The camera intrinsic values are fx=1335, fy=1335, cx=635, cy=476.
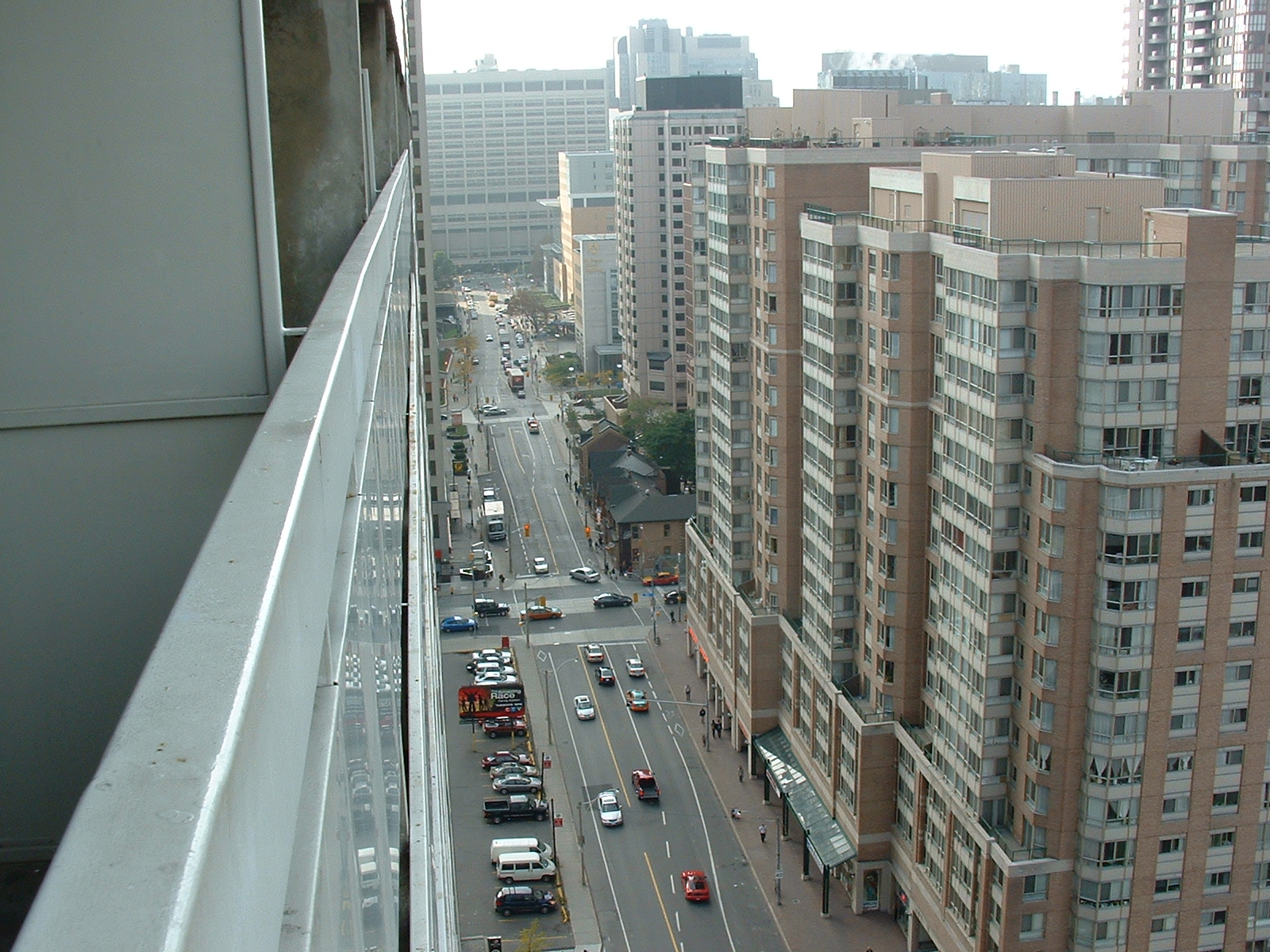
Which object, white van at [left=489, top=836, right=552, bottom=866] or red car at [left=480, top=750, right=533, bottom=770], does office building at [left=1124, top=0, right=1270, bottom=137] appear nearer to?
red car at [left=480, top=750, right=533, bottom=770]

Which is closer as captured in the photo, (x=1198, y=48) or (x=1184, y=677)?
(x=1184, y=677)

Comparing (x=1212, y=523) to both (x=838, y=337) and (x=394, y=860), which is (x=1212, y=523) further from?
(x=394, y=860)

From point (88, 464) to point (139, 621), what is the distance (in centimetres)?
39

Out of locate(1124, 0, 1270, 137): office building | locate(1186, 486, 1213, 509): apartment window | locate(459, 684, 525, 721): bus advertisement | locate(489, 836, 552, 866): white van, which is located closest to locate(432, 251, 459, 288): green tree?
locate(1124, 0, 1270, 137): office building

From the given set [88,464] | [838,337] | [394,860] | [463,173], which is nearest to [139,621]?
[88,464]

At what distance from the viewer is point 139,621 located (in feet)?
10.4

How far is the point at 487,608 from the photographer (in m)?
36.0

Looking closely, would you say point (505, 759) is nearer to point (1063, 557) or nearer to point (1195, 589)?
point (1063, 557)

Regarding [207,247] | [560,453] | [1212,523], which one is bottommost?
[560,453]

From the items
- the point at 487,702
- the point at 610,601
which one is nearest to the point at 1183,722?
the point at 487,702

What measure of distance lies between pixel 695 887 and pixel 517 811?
4356 millimetres

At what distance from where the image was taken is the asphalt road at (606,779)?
21.5m

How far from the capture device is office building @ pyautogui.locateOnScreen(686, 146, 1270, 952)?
15.2m

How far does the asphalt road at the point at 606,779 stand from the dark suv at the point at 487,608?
0.38m
